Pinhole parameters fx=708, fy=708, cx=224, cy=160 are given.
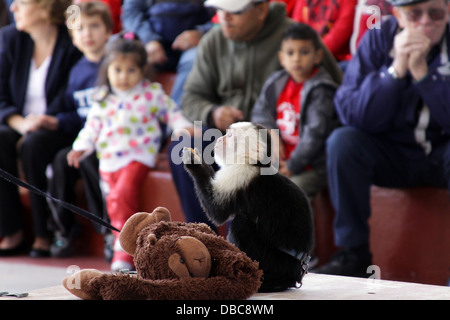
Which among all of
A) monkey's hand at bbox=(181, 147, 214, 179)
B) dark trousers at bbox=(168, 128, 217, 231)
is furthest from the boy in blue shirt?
monkey's hand at bbox=(181, 147, 214, 179)

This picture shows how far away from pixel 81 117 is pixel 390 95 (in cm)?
153

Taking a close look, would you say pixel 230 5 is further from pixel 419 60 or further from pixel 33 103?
pixel 33 103

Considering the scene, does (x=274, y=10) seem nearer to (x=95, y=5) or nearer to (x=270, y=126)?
(x=270, y=126)

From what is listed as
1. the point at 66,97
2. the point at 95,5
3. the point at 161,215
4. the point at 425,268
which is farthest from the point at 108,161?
the point at 161,215

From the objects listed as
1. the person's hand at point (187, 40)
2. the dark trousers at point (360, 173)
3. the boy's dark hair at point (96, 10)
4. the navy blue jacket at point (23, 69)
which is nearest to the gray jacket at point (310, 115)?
the dark trousers at point (360, 173)

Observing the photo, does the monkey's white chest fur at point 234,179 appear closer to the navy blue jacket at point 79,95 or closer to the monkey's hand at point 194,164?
the monkey's hand at point 194,164

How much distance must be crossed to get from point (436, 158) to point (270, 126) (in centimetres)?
63

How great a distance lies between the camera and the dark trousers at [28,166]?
3.15 m

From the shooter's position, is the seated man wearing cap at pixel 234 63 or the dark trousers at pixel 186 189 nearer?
the dark trousers at pixel 186 189

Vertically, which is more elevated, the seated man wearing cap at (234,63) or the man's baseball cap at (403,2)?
the man's baseball cap at (403,2)

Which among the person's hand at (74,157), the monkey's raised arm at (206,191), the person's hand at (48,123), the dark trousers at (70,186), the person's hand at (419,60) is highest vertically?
the person's hand at (419,60)

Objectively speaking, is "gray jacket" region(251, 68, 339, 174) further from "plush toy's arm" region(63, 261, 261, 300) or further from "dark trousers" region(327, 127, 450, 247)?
"plush toy's arm" region(63, 261, 261, 300)

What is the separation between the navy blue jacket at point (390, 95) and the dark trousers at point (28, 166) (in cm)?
139

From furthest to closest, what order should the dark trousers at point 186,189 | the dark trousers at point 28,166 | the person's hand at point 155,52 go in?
the person's hand at point 155,52 → the dark trousers at point 28,166 → the dark trousers at point 186,189
